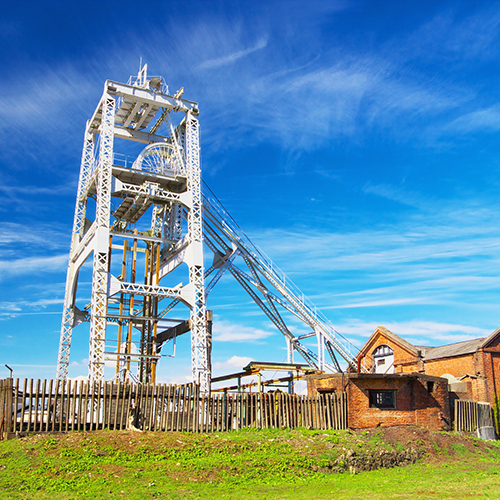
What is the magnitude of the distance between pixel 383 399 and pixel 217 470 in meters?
10.9

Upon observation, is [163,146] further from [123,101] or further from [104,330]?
[104,330]

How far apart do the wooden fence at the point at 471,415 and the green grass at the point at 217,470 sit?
22.4 feet

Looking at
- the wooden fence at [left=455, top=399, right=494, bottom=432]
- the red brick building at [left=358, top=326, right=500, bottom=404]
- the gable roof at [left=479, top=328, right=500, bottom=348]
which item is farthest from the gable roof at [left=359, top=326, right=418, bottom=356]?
the wooden fence at [left=455, top=399, right=494, bottom=432]

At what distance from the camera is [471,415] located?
26.0 meters

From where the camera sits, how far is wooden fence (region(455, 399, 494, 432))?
81.4 feet

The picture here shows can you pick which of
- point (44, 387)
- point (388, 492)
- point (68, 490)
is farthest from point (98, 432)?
point (388, 492)

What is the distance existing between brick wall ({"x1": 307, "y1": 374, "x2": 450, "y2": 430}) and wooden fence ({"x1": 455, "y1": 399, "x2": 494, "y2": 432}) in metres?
1.55

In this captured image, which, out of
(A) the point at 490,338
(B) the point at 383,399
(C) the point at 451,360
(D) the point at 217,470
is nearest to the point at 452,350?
(C) the point at 451,360

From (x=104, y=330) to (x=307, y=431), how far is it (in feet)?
39.3

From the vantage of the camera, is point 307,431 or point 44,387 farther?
point 307,431

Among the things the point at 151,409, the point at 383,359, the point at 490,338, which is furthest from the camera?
the point at 383,359

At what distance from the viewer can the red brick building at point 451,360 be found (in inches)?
1243

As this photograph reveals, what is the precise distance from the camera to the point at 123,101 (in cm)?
3019

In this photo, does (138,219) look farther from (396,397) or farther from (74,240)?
(396,397)
